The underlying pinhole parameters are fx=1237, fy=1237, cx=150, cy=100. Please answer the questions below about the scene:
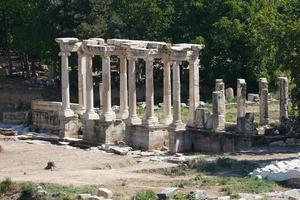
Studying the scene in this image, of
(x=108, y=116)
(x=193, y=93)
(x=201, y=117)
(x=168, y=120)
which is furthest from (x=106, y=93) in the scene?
(x=201, y=117)

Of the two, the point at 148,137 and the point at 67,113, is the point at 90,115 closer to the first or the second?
the point at 67,113

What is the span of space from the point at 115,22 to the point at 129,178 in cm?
2662

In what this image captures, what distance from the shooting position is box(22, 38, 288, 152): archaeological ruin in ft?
198

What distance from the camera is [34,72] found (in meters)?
89.3

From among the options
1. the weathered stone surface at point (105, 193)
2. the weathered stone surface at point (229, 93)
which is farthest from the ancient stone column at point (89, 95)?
the weathered stone surface at point (105, 193)

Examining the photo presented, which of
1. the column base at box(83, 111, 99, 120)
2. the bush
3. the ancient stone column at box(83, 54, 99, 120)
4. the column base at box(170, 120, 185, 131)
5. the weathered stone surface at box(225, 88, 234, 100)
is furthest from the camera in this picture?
the weathered stone surface at box(225, 88, 234, 100)

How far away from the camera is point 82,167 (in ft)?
183

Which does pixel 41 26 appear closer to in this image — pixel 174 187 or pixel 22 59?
pixel 22 59

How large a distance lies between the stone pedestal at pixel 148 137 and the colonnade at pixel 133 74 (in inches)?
11.9

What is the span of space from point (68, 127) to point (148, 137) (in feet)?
20.9

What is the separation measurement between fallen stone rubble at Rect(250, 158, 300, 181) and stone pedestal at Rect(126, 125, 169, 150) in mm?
12008

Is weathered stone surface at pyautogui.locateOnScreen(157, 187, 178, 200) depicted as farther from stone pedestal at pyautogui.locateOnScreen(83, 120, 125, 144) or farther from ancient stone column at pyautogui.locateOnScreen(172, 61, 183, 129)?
stone pedestal at pyautogui.locateOnScreen(83, 120, 125, 144)

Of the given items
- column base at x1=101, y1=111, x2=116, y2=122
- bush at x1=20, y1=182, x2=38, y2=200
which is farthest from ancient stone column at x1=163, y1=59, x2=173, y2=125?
bush at x1=20, y1=182, x2=38, y2=200

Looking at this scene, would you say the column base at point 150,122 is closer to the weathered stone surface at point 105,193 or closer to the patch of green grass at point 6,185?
the patch of green grass at point 6,185
